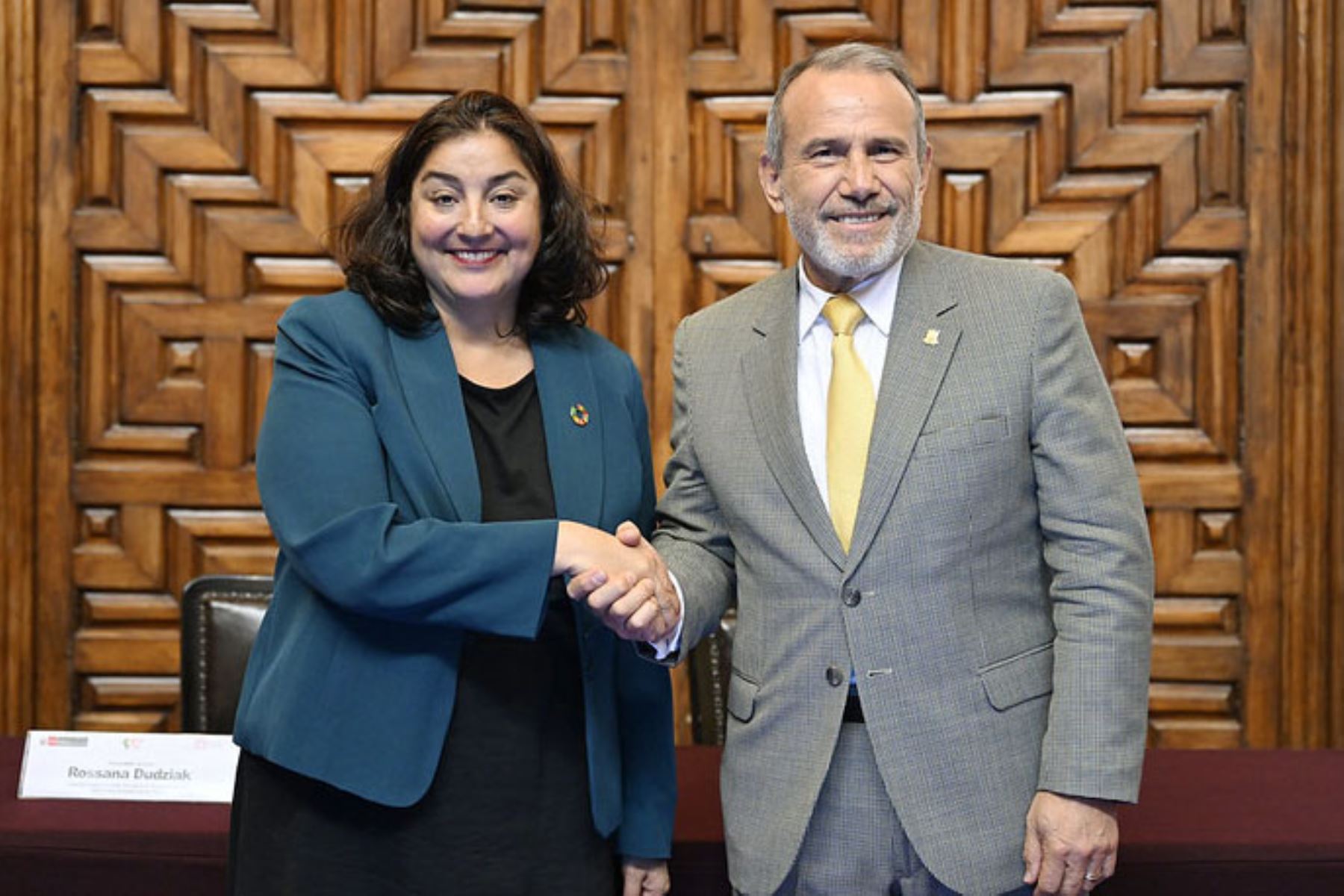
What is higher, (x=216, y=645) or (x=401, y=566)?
(x=401, y=566)

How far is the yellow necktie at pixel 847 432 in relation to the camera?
1841mm

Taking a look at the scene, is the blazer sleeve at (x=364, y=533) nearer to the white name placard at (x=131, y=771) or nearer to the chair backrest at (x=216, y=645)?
the white name placard at (x=131, y=771)

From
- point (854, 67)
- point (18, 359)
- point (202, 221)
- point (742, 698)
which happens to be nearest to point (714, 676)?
point (742, 698)

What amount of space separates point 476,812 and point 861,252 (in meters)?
0.81

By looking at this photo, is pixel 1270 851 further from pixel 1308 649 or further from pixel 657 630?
pixel 1308 649

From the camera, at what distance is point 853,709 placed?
6.01ft

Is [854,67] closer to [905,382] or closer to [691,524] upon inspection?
[905,382]

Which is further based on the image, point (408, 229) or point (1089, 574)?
point (408, 229)

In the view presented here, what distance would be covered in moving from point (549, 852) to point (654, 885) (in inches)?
7.1

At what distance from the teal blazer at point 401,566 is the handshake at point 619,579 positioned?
0.10 feet

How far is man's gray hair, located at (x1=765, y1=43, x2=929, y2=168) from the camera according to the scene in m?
1.93

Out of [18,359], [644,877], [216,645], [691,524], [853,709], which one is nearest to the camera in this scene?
[853,709]

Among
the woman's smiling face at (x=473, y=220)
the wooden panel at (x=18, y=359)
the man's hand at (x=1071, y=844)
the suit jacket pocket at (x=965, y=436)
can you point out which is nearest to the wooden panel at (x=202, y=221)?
the wooden panel at (x=18, y=359)

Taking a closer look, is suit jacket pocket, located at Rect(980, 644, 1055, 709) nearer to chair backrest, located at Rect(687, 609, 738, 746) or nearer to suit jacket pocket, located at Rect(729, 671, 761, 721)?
suit jacket pocket, located at Rect(729, 671, 761, 721)
